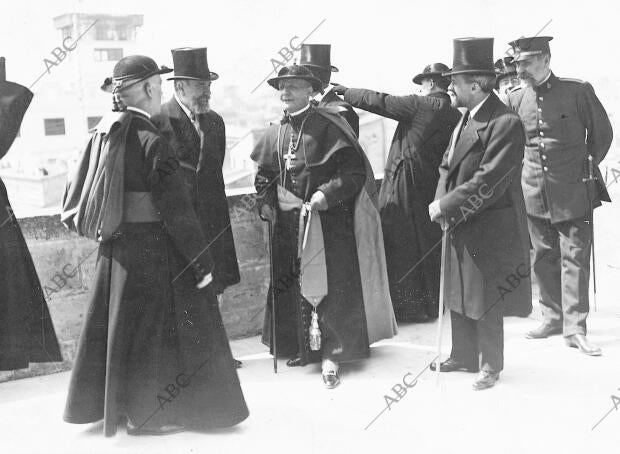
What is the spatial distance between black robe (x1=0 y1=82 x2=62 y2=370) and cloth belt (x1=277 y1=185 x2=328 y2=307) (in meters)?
1.82

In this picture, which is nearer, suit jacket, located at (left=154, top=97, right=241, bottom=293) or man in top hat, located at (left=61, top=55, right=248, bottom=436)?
man in top hat, located at (left=61, top=55, right=248, bottom=436)

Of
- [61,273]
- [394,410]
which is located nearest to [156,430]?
[394,410]

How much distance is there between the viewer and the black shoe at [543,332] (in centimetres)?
573

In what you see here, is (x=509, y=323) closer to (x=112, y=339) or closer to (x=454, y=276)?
(x=454, y=276)

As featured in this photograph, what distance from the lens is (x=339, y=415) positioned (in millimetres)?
4266

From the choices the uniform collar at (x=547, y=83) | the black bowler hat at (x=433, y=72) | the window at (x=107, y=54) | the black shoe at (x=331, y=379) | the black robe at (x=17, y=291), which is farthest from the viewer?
the window at (x=107, y=54)

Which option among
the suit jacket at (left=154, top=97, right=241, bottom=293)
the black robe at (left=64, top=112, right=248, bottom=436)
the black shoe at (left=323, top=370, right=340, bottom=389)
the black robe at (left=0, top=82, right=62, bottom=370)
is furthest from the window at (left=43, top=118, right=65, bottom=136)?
the black robe at (left=64, top=112, right=248, bottom=436)

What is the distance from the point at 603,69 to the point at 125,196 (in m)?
19.3

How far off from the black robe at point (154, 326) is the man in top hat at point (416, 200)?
8.80 feet

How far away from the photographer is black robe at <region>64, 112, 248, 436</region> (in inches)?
149

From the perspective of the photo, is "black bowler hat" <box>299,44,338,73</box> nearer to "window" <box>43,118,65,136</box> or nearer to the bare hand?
the bare hand

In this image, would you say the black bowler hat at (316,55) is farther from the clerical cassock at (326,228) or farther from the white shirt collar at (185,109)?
the white shirt collar at (185,109)

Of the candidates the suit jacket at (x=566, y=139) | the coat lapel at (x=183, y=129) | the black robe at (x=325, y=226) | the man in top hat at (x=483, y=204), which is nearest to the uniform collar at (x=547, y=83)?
the suit jacket at (x=566, y=139)

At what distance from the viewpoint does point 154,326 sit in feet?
12.7
